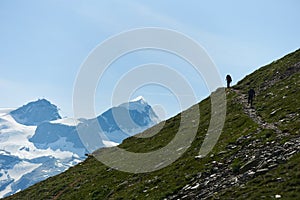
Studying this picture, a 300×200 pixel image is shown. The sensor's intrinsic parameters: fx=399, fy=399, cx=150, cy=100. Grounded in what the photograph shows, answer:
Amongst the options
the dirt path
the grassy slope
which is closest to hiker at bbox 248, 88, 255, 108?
the dirt path

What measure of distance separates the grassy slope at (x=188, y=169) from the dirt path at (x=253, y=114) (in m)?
0.56

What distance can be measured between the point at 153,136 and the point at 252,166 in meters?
29.3

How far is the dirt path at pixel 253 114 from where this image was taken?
36.2m

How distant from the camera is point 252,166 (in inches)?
1109

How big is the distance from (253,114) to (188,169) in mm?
13157

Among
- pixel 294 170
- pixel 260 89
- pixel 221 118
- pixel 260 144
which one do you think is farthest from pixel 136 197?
pixel 260 89

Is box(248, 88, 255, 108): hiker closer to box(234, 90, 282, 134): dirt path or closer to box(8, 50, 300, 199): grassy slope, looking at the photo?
box(234, 90, 282, 134): dirt path

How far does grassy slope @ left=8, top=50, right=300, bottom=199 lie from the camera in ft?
83.2

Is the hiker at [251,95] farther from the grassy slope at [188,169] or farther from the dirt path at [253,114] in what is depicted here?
the grassy slope at [188,169]

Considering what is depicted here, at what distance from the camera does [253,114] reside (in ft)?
143

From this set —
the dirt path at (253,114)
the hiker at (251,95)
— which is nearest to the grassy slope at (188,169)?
the dirt path at (253,114)

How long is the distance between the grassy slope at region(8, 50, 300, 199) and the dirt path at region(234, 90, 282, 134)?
564mm

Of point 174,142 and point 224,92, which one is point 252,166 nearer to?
point 174,142

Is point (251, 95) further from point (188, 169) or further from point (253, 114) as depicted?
point (188, 169)
